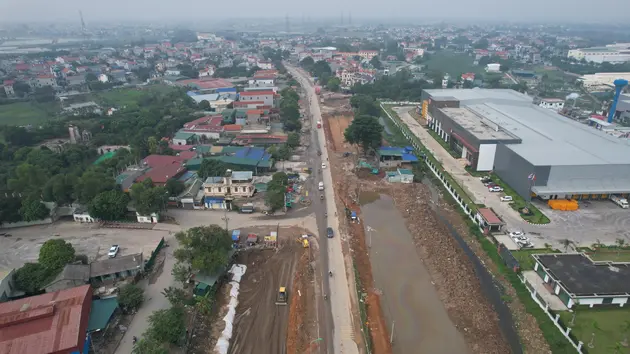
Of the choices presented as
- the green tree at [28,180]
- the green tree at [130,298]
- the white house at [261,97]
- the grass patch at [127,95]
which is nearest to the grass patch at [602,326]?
the green tree at [130,298]

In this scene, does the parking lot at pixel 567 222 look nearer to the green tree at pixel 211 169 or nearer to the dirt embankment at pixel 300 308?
the dirt embankment at pixel 300 308

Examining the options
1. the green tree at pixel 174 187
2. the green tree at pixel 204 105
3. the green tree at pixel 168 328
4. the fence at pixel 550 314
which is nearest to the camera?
the green tree at pixel 168 328

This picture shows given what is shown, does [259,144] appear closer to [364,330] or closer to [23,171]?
[23,171]

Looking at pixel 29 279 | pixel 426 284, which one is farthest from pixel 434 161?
pixel 29 279

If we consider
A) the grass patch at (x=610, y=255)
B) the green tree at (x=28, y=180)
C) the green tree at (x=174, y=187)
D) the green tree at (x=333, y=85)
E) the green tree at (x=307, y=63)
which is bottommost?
the grass patch at (x=610, y=255)

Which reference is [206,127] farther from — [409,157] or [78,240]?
[409,157]

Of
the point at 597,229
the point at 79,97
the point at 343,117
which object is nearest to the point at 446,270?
the point at 597,229
